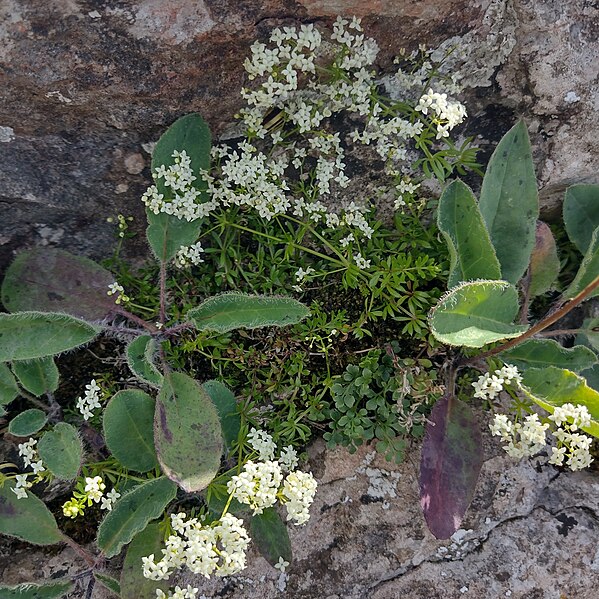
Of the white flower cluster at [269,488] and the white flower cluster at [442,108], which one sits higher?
the white flower cluster at [442,108]

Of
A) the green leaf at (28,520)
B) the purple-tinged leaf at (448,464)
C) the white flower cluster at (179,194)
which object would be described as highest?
the white flower cluster at (179,194)

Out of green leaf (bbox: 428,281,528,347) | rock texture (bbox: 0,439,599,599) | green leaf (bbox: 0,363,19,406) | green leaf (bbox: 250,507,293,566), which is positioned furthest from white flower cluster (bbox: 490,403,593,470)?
green leaf (bbox: 0,363,19,406)

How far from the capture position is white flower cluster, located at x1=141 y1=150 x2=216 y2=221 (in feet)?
8.83

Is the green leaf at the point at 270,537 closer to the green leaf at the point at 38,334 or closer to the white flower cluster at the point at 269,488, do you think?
the white flower cluster at the point at 269,488

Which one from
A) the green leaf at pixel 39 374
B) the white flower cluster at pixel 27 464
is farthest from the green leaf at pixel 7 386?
the white flower cluster at pixel 27 464

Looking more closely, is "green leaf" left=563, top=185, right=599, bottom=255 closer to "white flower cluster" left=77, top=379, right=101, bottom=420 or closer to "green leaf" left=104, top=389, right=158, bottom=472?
"green leaf" left=104, top=389, right=158, bottom=472

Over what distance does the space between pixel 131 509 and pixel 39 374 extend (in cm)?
79

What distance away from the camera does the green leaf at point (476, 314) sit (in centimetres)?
233

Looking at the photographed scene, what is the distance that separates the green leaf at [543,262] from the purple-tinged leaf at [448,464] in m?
0.73

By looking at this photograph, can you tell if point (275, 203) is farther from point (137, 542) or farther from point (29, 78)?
point (137, 542)

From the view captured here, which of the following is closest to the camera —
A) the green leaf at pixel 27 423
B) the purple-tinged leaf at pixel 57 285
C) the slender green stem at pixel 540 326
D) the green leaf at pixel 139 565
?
the slender green stem at pixel 540 326

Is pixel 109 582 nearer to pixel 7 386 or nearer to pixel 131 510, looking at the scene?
pixel 131 510

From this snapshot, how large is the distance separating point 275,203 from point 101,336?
1.17 metres

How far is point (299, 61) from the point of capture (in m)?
2.45
